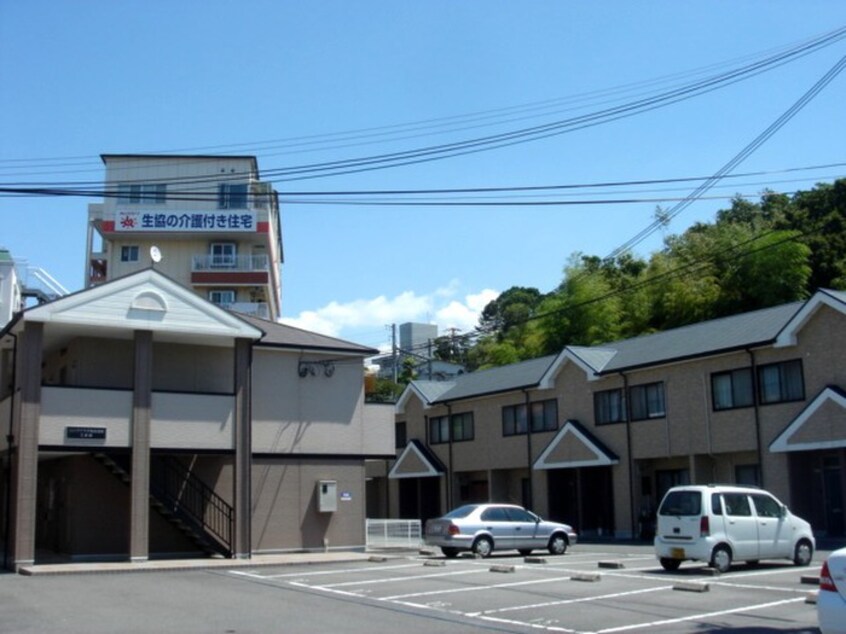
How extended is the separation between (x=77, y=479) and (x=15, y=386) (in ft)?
9.66

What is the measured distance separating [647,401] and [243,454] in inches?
635

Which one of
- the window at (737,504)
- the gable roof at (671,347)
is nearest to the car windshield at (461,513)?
the window at (737,504)

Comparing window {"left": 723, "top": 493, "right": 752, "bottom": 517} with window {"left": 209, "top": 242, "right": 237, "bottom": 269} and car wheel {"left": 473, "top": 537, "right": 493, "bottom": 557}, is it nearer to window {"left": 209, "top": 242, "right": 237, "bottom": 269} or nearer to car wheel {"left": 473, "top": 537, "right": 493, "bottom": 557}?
car wheel {"left": 473, "top": 537, "right": 493, "bottom": 557}

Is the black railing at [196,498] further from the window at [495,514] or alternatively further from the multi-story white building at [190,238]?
the multi-story white building at [190,238]

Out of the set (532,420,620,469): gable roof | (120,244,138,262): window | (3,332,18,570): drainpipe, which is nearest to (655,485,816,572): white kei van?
(3,332,18,570): drainpipe

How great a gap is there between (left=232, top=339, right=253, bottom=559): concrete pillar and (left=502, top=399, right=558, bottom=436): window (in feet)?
55.5

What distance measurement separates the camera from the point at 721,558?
20.2 metres

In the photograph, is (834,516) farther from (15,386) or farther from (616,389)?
(15,386)

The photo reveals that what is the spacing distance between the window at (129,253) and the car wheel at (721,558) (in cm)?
5273

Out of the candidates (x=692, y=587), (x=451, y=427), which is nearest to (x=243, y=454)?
(x=692, y=587)

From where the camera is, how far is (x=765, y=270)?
168 feet

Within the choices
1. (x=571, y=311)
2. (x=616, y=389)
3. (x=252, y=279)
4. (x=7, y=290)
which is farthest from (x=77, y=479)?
(x=252, y=279)

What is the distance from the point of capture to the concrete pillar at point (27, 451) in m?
23.3

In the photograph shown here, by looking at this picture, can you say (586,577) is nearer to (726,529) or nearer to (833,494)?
(726,529)
